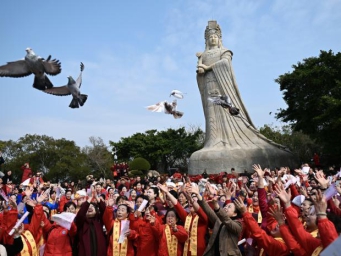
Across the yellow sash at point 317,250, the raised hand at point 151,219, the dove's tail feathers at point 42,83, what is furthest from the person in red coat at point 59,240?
the yellow sash at point 317,250

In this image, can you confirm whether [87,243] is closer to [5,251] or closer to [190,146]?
[5,251]

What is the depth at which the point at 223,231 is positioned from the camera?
197 inches

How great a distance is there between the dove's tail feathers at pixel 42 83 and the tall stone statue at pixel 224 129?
12410 mm

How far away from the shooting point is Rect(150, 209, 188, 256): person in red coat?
225 inches

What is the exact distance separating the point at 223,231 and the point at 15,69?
12.5 feet

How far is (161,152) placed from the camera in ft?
126

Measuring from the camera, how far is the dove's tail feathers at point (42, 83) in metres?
6.24

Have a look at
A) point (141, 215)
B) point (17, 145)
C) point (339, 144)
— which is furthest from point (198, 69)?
point (17, 145)

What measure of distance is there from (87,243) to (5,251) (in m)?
1.27

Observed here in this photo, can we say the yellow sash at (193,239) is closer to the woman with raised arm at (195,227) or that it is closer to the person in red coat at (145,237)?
the woman with raised arm at (195,227)

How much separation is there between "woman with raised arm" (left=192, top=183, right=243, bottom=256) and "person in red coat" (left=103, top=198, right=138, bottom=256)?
1.23 meters

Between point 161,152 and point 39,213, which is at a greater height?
point 161,152

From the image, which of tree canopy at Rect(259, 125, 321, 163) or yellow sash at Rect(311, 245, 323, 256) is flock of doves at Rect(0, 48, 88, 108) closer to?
yellow sash at Rect(311, 245, 323, 256)

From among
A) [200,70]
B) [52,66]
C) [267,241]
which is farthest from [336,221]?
[200,70]
